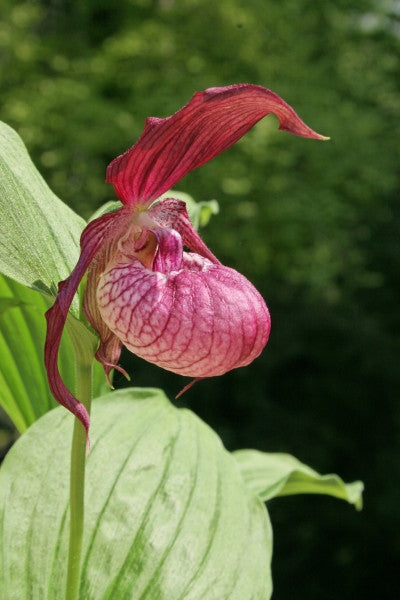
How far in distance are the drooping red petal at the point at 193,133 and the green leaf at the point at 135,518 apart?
1.05 ft

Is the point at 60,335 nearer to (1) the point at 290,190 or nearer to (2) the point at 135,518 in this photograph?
(2) the point at 135,518

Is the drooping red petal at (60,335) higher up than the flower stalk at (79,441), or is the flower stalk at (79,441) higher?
the drooping red petal at (60,335)

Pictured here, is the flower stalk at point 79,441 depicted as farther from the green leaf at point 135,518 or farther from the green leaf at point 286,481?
the green leaf at point 286,481

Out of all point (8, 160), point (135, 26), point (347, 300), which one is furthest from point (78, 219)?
point (135, 26)

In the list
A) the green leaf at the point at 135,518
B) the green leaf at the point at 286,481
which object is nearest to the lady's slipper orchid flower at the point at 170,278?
the green leaf at the point at 135,518

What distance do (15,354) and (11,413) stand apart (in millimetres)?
74

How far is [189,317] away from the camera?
1.71 ft

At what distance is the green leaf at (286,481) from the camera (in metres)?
1.01

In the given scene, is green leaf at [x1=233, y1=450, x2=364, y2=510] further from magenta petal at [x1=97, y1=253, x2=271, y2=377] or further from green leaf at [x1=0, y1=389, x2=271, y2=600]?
magenta petal at [x1=97, y1=253, x2=271, y2=377]

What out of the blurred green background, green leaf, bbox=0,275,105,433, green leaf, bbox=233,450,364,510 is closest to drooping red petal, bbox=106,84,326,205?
green leaf, bbox=0,275,105,433

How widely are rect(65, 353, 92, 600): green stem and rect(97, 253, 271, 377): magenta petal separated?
0.08 metres

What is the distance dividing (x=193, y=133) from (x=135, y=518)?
387 mm

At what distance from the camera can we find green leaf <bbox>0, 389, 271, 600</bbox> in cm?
73

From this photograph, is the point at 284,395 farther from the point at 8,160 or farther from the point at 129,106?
the point at 8,160
